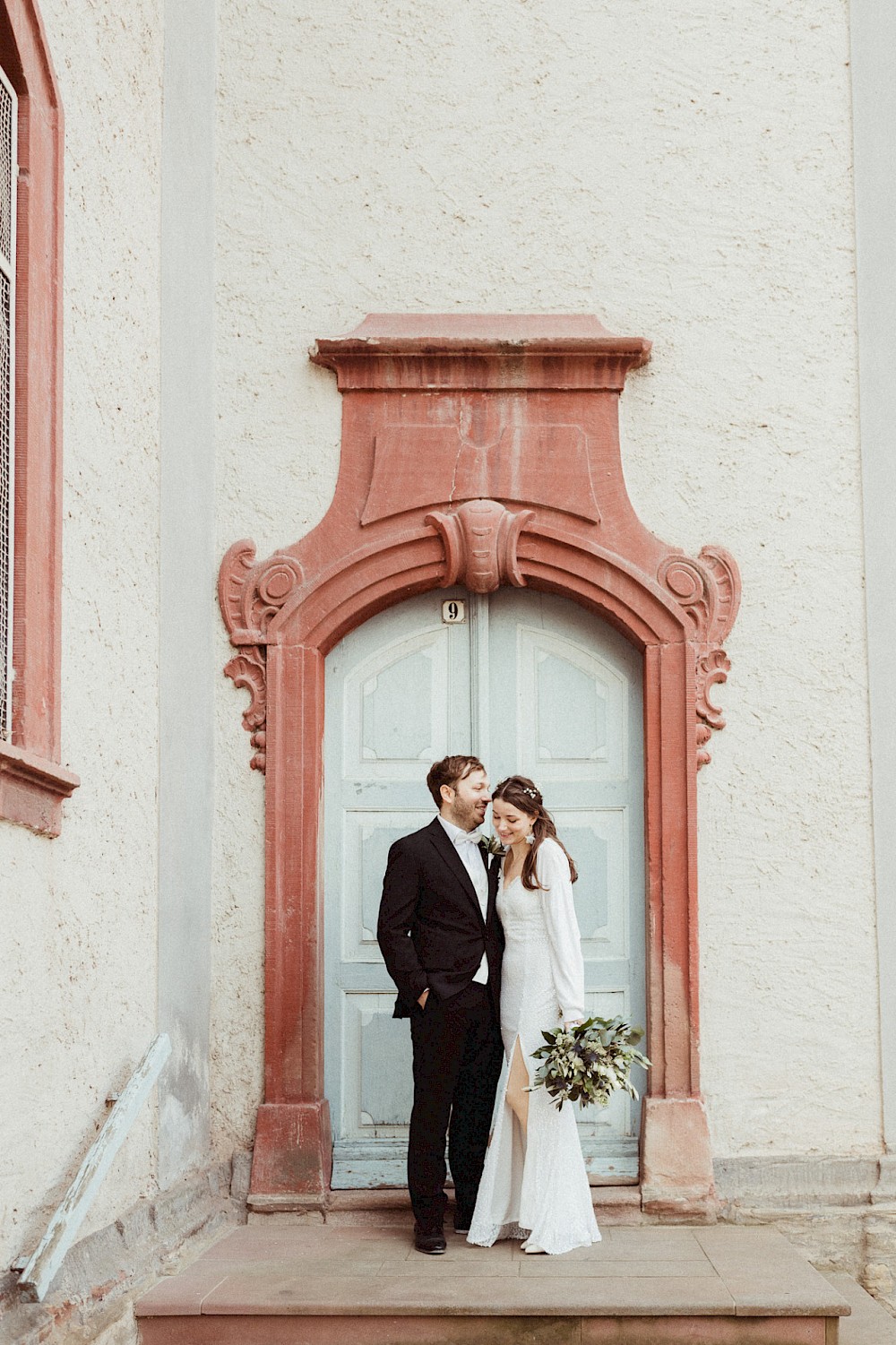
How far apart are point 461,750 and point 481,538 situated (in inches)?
37.1

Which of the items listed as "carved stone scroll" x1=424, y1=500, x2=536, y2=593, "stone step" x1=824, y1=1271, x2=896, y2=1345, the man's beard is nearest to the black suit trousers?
the man's beard

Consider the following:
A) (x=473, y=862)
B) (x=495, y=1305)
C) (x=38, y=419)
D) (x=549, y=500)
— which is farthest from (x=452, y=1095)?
(x=38, y=419)

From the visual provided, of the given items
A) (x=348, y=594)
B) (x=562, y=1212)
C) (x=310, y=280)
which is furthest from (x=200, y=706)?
(x=562, y=1212)

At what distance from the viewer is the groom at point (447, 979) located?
600 centimetres

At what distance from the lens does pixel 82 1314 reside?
15.6 feet

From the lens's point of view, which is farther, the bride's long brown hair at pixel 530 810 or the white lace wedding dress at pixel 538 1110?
the bride's long brown hair at pixel 530 810

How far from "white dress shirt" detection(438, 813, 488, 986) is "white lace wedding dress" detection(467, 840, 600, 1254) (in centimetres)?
9

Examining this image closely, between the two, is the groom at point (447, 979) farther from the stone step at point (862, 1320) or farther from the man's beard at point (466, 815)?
the stone step at point (862, 1320)

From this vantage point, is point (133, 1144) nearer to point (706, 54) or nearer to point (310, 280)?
point (310, 280)

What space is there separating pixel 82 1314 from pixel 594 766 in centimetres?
327

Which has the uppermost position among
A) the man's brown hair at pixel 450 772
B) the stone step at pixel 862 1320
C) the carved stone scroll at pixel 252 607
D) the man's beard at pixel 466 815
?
the carved stone scroll at pixel 252 607

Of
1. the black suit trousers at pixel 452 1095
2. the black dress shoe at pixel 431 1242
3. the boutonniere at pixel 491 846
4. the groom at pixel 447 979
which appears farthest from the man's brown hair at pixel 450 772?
the black dress shoe at pixel 431 1242

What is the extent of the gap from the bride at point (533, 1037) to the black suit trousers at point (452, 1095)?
11 centimetres

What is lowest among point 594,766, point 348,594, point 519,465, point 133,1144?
point 133,1144
